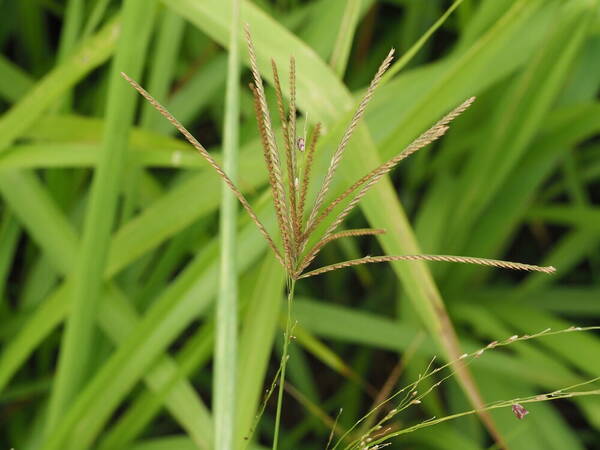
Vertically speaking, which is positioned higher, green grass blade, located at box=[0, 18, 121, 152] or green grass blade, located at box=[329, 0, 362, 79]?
green grass blade, located at box=[0, 18, 121, 152]

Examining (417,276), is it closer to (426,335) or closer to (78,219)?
(426,335)

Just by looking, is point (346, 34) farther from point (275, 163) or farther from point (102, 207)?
point (275, 163)

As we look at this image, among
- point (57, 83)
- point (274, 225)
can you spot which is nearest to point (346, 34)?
point (274, 225)

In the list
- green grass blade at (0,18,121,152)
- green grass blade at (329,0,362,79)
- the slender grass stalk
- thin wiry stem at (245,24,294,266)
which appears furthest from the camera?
green grass blade at (0,18,121,152)

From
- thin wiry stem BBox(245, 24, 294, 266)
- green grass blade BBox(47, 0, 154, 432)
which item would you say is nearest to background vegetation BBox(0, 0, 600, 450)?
green grass blade BBox(47, 0, 154, 432)

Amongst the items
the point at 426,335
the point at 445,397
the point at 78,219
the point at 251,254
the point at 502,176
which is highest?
the point at 78,219

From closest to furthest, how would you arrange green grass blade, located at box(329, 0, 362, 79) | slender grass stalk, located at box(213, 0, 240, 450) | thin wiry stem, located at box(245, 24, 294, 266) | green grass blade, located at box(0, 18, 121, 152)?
thin wiry stem, located at box(245, 24, 294, 266) < slender grass stalk, located at box(213, 0, 240, 450) < green grass blade, located at box(329, 0, 362, 79) < green grass blade, located at box(0, 18, 121, 152)

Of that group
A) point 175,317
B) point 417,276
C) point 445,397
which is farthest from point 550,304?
point 175,317

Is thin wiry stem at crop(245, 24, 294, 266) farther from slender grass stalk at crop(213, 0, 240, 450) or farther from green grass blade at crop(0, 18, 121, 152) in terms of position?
green grass blade at crop(0, 18, 121, 152)
